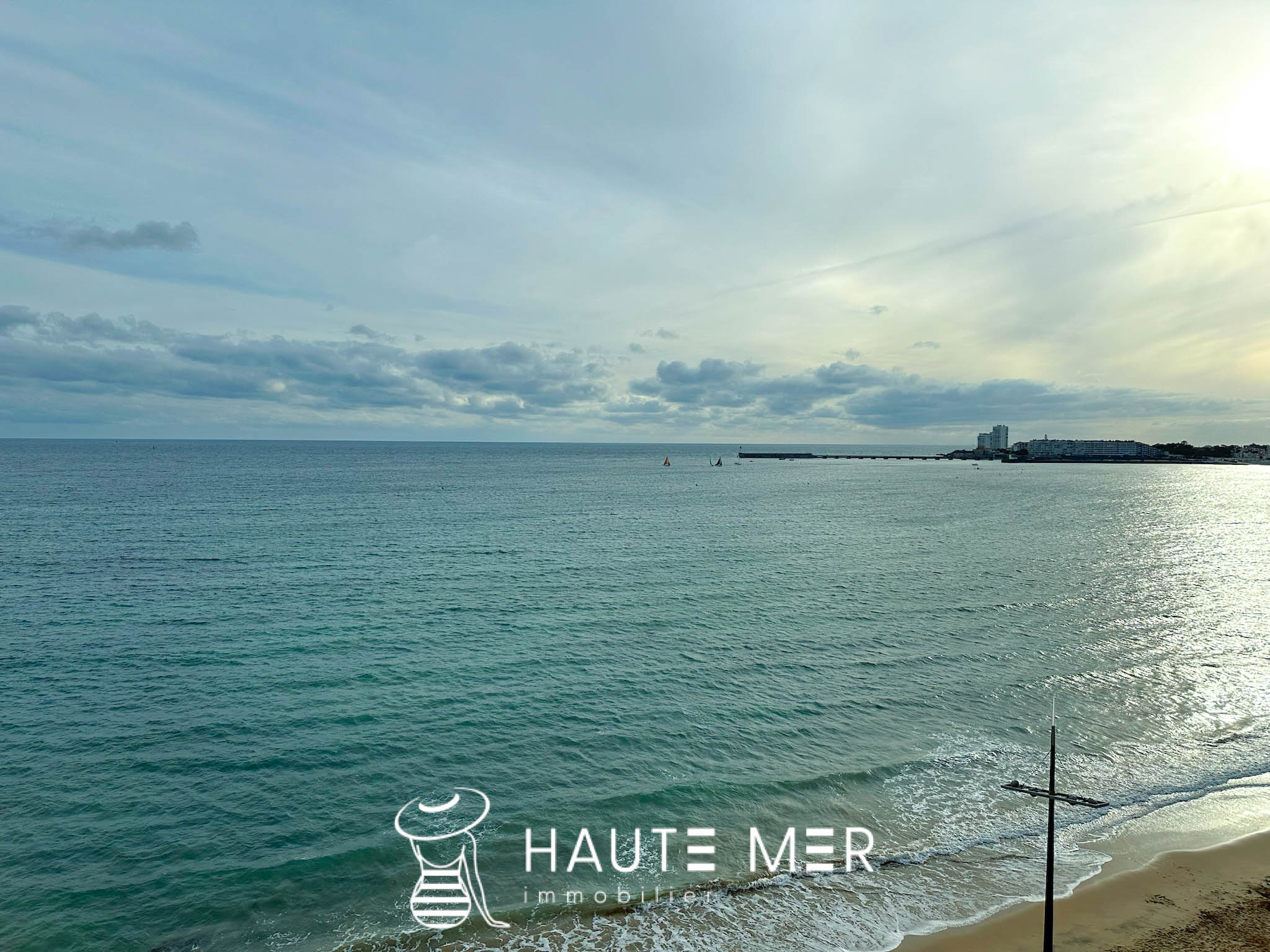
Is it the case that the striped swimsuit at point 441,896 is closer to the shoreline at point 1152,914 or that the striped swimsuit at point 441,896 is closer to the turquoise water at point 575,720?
the turquoise water at point 575,720

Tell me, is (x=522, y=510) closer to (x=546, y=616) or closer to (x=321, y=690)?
(x=546, y=616)

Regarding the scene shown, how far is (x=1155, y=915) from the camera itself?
679 inches

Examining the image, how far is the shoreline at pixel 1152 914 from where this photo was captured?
16250 mm

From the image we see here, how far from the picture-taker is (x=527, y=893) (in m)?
18.6

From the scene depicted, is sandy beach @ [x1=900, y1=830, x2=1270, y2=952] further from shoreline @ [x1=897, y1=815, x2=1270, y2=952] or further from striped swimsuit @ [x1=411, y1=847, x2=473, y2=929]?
striped swimsuit @ [x1=411, y1=847, x2=473, y2=929]

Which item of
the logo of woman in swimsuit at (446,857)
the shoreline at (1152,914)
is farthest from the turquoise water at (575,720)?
the shoreline at (1152,914)

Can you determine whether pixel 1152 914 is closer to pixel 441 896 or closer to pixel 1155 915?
pixel 1155 915

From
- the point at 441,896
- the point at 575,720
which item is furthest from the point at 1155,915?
the point at 575,720

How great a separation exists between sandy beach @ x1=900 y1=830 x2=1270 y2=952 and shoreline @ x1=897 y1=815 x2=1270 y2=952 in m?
0.02

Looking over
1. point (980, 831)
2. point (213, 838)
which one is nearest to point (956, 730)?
point (980, 831)

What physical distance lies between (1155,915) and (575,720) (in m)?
19.1

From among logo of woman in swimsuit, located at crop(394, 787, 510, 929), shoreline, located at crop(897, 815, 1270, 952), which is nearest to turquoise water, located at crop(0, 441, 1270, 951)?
logo of woman in swimsuit, located at crop(394, 787, 510, 929)

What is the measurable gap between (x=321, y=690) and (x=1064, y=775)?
30.3 meters

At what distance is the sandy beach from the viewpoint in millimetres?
16234
